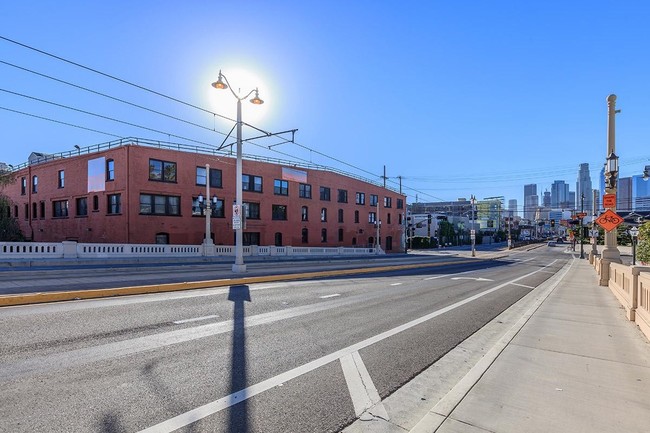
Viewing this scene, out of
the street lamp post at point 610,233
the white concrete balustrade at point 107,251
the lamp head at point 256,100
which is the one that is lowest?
the white concrete balustrade at point 107,251

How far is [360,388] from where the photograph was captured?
4453 millimetres

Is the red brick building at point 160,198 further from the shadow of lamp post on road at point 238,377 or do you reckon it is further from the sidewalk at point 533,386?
the sidewalk at point 533,386

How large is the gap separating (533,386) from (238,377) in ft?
11.7

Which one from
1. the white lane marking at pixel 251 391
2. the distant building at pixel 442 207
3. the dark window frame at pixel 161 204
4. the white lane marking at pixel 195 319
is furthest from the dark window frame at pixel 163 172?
the distant building at pixel 442 207

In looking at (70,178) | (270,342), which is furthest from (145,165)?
(270,342)

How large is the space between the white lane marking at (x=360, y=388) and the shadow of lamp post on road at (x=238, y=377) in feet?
3.85

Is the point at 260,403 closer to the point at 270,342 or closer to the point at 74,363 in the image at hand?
the point at 270,342

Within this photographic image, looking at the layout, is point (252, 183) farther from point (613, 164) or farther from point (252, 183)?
point (613, 164)

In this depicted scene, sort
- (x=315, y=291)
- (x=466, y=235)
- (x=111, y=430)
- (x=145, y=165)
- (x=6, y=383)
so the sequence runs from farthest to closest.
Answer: (x=466, y=235), (x=145, y=165), (x=315, y=291), (x=6, y=383), (x=111, y=430)

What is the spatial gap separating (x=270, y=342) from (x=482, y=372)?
3.32 meters

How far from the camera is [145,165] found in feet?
100

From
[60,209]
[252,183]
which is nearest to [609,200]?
[252,183]

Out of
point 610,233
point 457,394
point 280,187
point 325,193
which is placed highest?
point 280,187

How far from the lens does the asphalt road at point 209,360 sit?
364 cm
